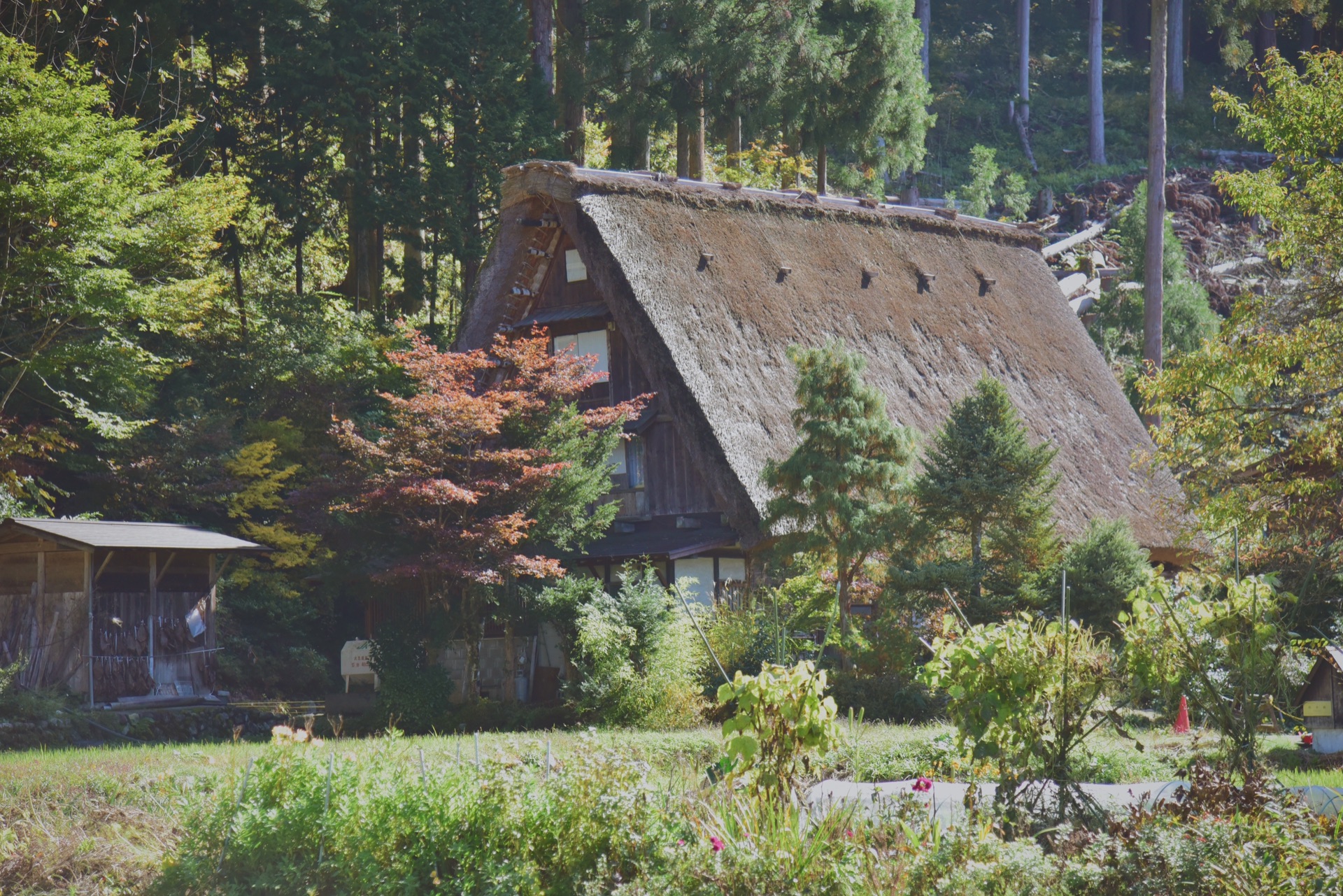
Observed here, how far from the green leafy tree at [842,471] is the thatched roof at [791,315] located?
2015 millimetres

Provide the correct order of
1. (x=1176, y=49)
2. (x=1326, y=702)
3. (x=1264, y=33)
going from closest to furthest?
(x=1326, y=702) < (x=1264, y=33) < (x=1176, y=49)

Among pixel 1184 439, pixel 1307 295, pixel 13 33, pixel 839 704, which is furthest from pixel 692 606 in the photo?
pixel 13 33

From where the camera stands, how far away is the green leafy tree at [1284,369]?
14.8 metres

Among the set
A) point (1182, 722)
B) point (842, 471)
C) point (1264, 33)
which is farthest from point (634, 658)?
point (1264, 33)

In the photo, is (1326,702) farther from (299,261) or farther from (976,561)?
(299,261)

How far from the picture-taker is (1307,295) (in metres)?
15.4

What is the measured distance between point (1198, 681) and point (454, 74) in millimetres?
25119

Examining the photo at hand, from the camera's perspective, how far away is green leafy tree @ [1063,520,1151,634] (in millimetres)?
17203

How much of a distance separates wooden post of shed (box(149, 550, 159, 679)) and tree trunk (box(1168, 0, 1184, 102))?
53.2 metres

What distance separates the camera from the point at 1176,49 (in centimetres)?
5944

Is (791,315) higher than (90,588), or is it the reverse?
(791,315)

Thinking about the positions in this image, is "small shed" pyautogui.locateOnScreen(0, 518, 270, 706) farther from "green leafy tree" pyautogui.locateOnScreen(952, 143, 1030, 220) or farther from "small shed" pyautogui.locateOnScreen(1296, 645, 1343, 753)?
"green leafy tree" pyautogui.locateOnScreen(952, 143, 1030, 220)

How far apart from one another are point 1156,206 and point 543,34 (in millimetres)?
15922

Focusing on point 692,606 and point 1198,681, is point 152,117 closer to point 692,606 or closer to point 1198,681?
point 692,606
